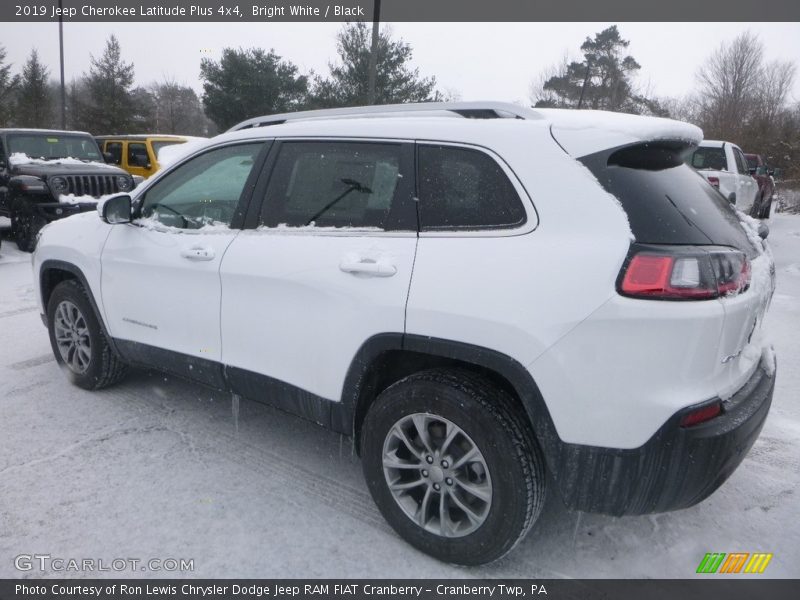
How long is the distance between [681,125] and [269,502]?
2.52 metres

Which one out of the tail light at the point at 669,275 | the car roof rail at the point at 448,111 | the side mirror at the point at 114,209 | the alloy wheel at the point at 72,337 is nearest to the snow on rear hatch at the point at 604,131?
the car roof rail at the point at 448,111

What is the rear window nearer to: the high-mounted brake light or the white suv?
the white suv

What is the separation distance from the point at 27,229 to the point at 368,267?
8.95 meters

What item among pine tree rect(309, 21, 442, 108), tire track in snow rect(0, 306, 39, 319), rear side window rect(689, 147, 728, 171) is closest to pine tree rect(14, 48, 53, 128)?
pine tree rect(309, 21, 442, 108)

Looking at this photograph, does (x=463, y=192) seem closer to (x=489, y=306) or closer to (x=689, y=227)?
(x=489, y=306)

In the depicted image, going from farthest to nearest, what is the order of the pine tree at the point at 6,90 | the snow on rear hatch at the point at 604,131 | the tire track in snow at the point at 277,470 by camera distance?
1. the pine tree at the point at 6,90
2. the tire track in snow at the point at 277,470
3. the snow on rear hatch at the point at 604,131

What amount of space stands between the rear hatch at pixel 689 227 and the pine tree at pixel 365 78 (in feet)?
73.0

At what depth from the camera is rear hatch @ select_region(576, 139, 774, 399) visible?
6.70 ft

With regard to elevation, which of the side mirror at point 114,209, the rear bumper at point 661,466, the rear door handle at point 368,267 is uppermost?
the side mirror at point 114,209

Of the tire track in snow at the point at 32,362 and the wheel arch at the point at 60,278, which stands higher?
the wheel arch at the point at 60,278

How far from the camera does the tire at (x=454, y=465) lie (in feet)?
7.27

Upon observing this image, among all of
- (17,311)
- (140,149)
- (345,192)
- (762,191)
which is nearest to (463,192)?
(345,192)
